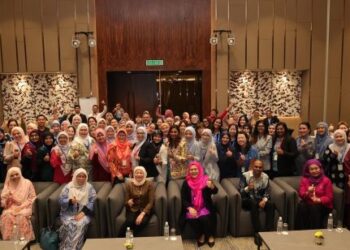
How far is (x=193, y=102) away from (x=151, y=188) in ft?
23.9

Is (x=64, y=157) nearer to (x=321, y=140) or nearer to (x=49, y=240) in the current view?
(x=49, y=240)

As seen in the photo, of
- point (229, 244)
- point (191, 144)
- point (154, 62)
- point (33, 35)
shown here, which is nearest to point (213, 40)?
point (154, 62)

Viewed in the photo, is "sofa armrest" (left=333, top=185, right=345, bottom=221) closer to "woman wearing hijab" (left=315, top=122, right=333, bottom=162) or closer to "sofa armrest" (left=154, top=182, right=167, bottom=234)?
"woman wearing hijab" (left=315, top=122, right=333, bottom=162)

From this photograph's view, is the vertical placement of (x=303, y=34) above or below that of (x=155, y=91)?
above

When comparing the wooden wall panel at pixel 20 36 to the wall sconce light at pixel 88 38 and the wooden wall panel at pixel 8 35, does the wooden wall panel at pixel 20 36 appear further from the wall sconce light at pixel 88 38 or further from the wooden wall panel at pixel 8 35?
the wall sconce light at pixel 88 38

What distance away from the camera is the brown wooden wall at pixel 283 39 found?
37.1 ft

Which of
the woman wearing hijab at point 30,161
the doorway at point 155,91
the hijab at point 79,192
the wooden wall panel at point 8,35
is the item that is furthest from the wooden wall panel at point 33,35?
the hijab at point 79,192

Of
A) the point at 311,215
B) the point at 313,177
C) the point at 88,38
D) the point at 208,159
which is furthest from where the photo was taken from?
the point at 88,38

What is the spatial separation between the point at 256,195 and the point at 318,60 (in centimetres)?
→ 805

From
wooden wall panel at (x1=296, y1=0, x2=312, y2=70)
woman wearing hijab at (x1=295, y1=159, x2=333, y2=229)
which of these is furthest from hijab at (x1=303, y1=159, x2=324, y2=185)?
wooden wall panel at (x1=296, y1=0, x2=312, y2=70)

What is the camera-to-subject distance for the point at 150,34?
37.2 feet

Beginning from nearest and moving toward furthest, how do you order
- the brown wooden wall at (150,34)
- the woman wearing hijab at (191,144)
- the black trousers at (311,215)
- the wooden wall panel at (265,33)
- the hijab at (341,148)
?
the black trousers at (311,215)
the hijab at (341,148)
the woman wearing hijab at (191,144)
the brown wooden wall at (150,34)
the wooden wall panel at (265,33)

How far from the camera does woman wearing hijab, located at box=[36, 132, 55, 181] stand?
18.2 feet

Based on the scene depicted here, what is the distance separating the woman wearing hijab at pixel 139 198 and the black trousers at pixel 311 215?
1988mm
